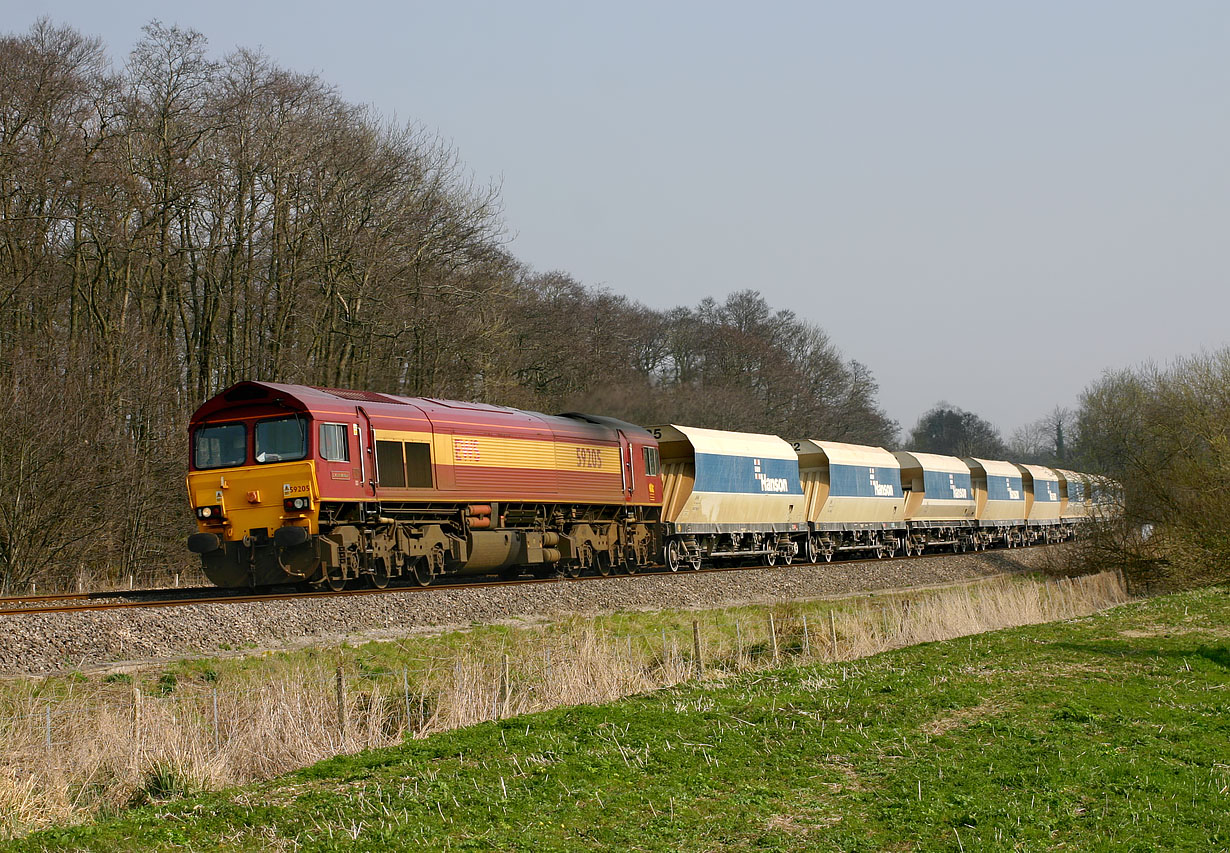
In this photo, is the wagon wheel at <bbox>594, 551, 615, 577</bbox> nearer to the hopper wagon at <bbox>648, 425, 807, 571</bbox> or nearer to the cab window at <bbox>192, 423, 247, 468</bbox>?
the hopper wagon at <bbox>648, 425, 807, 571</bbox>

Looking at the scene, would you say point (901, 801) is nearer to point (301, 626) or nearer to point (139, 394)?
point (301, 626)

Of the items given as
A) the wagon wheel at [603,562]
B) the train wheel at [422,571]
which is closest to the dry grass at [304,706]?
the train wheel at [422,571]

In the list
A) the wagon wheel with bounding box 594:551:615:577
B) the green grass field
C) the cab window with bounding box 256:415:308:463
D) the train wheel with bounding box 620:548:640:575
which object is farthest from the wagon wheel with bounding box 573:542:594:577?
the green grass field

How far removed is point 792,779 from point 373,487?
544 inches

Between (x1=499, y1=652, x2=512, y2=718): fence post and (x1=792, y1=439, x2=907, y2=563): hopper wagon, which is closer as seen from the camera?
(x1=499, y1=652, x2=512, y2=718): fence post

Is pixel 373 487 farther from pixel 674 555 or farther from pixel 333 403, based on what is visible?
pixel 674 555

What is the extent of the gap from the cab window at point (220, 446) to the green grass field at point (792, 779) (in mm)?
11059

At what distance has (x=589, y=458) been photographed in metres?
28.2

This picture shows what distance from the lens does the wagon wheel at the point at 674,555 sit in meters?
31.9

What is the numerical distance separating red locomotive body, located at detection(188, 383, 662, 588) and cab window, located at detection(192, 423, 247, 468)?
0.03 metres

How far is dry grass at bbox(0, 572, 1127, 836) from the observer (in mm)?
10734

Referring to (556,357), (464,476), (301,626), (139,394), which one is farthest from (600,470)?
(556,357)

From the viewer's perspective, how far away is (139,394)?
1261 inches

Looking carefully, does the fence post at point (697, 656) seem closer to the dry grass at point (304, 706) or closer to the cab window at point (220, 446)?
the dry grass at point (304, 706)
